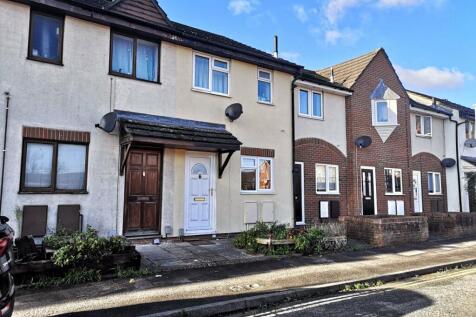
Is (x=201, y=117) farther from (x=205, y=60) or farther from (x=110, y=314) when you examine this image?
(x=110, y=314)

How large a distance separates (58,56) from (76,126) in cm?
178

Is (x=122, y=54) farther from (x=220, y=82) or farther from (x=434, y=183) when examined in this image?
(x=434, y=183)

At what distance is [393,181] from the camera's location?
17266 millimetres

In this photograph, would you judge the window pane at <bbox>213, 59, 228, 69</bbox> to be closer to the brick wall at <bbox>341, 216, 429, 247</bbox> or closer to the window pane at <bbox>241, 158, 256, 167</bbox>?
the window pane at <bbox>241, 158, 256, 167</bbox>

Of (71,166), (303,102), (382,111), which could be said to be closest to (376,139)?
(382,111)

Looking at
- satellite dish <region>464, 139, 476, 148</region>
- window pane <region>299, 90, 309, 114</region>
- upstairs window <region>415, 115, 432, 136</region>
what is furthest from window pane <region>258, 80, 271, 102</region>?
satellite dish <region>464, 139, 476, 148</region>

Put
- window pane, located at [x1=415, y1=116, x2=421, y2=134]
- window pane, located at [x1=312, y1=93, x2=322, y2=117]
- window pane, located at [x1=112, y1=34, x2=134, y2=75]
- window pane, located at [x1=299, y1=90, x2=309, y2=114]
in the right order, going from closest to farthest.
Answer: window pane, located at [x1=112, y1=34, x2=134, y2=75] < window pane, located at [x1=299, y1=90, x2=309, y2=114] < window pane, located at [x1=312, y1=93, x2=322, y2=117] < window pane, located at [x1=415, y1=116, x2=421, y2=134]

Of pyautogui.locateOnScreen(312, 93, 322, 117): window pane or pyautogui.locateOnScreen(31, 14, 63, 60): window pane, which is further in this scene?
pyautogui.locateOnScreen(312, 93, 322, 117): window pane

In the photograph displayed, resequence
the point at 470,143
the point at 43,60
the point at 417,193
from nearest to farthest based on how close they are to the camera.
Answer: the point at 43,60, the point at 417,193, the point at 470,143

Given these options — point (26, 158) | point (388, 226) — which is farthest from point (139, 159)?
point (388, 226)

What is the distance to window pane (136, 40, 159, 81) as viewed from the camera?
34.0 ft

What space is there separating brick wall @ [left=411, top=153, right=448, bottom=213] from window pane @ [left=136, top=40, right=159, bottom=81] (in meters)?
13.7

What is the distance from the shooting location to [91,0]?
1011 cm

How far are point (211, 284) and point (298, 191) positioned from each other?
7703mm
